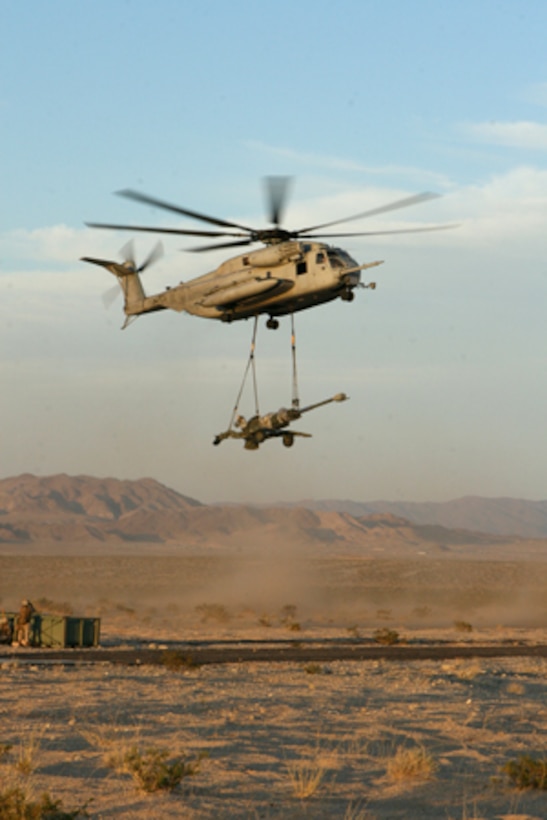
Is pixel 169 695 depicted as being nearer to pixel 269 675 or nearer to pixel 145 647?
pixel 269 675

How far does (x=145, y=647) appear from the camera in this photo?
149ft

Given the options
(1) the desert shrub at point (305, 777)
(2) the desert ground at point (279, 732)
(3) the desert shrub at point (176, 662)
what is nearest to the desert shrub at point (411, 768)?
(2) the desert ground at point (279, 732)

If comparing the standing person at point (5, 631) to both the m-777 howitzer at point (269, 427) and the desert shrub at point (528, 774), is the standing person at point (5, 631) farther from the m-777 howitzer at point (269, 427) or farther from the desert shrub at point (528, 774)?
the desert shrub at point (528, 774)

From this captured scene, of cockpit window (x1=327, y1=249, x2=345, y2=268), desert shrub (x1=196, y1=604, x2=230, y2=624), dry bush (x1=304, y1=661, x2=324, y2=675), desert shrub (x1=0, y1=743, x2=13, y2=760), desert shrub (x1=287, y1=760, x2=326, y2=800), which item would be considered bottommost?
desert shrub (x1=196, y1=604, x2=230, y2=624)

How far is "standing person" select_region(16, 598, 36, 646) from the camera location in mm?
43594

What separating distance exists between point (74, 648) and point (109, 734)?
71.5 ft

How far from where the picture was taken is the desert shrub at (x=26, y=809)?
47.5ft

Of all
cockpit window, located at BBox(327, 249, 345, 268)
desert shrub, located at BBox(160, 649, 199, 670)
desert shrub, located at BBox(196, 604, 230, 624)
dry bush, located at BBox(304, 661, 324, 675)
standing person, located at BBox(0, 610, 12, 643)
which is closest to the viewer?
dry bush, located at BBox(304, 661, 324, 675)

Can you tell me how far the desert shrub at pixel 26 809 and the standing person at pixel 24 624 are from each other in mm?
29118

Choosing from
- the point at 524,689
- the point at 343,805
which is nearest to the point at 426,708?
the point at 524,689

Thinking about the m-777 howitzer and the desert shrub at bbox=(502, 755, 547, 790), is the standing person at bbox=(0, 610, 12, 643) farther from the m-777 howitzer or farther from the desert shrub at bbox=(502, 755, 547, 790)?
the desert shrub at bbox=(502, 755, 547, 790)

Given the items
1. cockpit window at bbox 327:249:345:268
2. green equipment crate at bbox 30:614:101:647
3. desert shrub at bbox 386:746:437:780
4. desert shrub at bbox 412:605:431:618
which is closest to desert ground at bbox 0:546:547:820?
desert shrub at bbox 386:746:437:780

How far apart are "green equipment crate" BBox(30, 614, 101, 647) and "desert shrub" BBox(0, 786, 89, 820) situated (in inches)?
1142

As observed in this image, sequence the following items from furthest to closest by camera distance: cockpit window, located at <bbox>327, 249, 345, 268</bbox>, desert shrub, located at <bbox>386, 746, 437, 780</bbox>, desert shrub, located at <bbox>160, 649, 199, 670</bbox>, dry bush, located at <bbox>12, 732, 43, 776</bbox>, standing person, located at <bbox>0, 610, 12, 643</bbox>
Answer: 1. standing person, located at <bbox>0, 610, 12, 643</bbox>
2. cockpit window, located at <bbox>327, 249, 345, 268</bbox>
3. desert shrub, located at <bbox>160, 649, 199, 670</bbox>
4. desert shrub, located at <bbox>386, 746, 437, 780</bbox>
5. dry bush, located at <bbox>12, 732, 43, 776</bbox>
